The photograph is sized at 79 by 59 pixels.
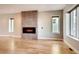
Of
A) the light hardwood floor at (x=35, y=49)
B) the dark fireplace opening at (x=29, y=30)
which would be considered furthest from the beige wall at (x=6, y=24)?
the light hardwood floor at (x=35, y=49)

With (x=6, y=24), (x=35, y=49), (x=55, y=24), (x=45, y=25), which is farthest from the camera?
(x=6, y=24)

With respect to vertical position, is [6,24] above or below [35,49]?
above

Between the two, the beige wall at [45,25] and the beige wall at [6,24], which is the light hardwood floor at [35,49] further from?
the beige wall at [6,24]

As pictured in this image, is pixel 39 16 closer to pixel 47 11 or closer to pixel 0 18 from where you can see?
pixel 47 11

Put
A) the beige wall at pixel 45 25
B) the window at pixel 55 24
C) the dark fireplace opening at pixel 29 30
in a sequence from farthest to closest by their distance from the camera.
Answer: the dark fireplace opening at pixel 29 30
the beige wall at pixel 45 25
the window at pixel 55 24

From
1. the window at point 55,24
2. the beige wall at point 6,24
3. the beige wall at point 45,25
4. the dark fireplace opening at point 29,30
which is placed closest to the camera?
the window at point 55,24

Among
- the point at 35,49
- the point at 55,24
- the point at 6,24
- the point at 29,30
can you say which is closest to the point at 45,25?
the point at 55,24

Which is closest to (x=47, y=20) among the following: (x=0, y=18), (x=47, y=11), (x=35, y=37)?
(x=47, y=11)

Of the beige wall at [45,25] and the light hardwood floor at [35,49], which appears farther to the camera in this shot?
the beige wall at [45,25]

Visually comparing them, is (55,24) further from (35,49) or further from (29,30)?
(35,49)

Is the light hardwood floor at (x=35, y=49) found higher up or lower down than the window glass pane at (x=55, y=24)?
lower down

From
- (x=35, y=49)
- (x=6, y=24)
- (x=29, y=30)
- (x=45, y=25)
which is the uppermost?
(x=6, y=24)
